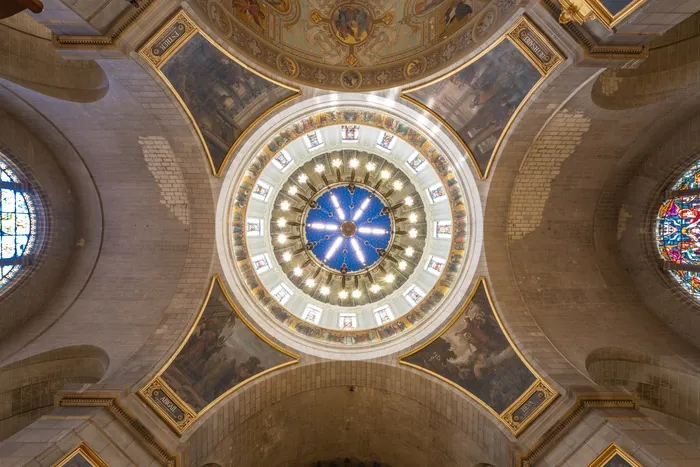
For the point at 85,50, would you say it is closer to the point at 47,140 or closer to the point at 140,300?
the point at 47,140

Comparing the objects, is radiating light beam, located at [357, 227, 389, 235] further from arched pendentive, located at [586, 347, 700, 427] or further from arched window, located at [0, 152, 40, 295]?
arched window, located at [0, 152, 40, 295]

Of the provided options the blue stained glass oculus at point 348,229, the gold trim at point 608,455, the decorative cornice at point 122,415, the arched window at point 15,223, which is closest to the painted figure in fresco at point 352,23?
the blue stained glass oculus at point 348,229

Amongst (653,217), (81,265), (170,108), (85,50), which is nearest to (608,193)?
(653,217)

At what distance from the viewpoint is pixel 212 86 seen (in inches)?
434

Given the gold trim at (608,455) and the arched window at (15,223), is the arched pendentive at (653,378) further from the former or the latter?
the arched window at (15,223)

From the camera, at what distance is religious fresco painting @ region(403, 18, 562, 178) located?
9.99 metres

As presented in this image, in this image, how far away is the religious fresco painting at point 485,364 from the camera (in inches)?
428

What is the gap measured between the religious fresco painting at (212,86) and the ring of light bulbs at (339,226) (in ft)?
11.0

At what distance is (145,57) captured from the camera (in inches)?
389

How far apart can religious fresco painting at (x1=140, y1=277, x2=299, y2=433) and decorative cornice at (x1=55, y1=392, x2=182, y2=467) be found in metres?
0.70

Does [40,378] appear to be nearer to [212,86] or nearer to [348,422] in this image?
[212,86]

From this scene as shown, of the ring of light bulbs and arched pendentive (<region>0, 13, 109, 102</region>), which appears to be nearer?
arched pendentive (<region>0, 13, 109, 102</region>)

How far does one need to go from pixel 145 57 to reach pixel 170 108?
142 centimetres

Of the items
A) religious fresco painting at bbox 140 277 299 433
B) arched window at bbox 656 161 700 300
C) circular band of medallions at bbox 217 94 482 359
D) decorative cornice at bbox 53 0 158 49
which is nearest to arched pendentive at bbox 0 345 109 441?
religious fresco painting at bbox 140 277 299 433
